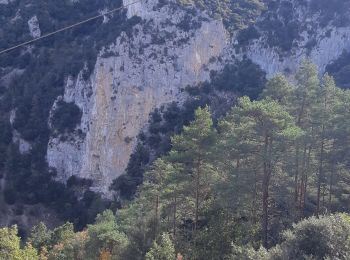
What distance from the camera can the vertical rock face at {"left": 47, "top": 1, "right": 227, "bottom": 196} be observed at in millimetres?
55750

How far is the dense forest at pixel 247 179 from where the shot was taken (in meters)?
22.9

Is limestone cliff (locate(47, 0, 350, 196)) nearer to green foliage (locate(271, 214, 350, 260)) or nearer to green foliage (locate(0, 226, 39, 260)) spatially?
green foliage (locate(0, 226, 39, 260))

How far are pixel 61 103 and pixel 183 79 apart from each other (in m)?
14.3

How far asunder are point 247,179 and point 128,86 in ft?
115

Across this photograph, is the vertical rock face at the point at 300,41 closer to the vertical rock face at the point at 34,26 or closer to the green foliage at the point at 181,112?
the green foliage at the point at 181,112

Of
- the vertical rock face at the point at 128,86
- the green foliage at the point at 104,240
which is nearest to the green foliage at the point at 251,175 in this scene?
the green foliage at the point at 104,240

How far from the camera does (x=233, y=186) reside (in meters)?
23.1

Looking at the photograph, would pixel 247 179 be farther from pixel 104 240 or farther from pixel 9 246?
pixel 9 246

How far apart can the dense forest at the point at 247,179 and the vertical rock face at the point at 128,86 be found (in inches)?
1113

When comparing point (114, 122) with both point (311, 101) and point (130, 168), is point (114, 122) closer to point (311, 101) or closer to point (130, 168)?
point (130, 168)

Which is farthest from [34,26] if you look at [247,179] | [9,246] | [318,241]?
[318,241]

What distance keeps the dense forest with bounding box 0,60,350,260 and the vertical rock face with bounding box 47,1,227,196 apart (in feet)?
92.7

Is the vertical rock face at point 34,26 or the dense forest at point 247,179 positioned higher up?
the vertical rock face at point 34,26

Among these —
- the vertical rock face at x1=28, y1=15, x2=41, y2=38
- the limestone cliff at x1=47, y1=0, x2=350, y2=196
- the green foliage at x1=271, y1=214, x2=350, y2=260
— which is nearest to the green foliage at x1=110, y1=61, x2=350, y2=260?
the green foliage at x1=271, y1=214, x2=350, y2=260
